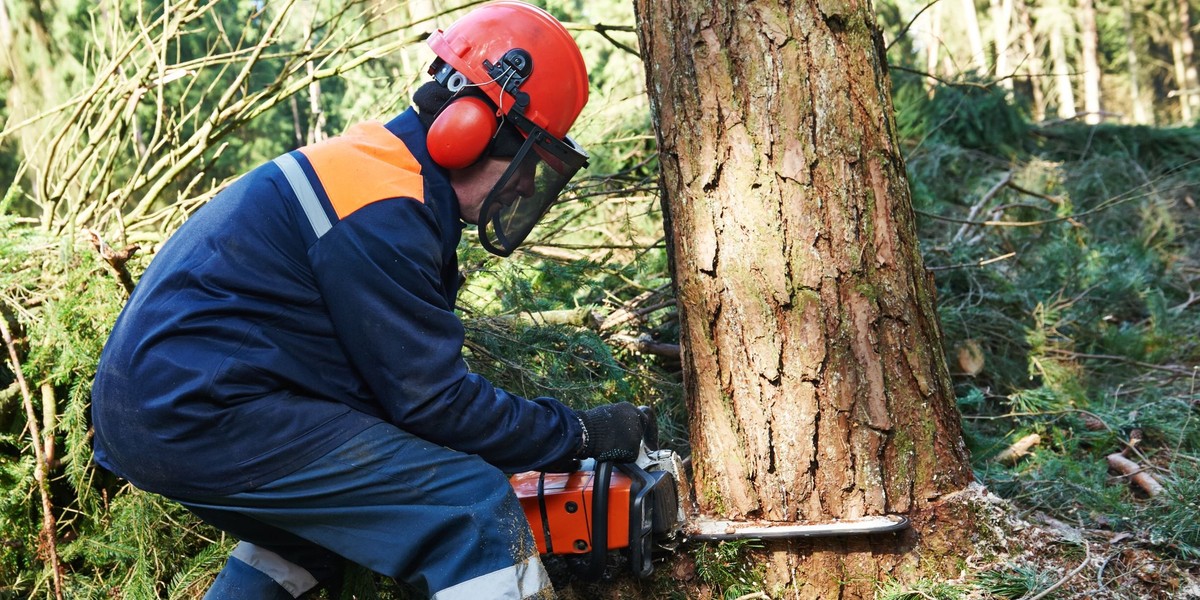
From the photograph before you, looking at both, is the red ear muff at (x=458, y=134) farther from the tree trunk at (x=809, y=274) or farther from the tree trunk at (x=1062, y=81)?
the tree trunk at (x=1062, y=81)

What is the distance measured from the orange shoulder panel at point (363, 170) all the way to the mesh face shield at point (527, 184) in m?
0.24

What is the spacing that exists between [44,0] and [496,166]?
10.6 metres

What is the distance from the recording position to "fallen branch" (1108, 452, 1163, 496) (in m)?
3.00

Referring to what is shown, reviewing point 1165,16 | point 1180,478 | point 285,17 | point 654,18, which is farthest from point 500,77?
point 1165,16

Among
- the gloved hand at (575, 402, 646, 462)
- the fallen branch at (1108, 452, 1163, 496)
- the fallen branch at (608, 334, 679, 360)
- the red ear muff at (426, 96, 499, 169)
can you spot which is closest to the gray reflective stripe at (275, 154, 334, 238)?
the red ear muff at (426, 96, 499, 169)

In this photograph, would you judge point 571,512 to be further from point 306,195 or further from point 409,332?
point 306,195

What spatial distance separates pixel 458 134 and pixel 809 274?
955 mm

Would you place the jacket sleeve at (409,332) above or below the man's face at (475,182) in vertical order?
below

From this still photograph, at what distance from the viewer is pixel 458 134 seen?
2045 millimetres

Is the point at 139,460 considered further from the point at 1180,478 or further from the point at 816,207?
the point at 1180,478

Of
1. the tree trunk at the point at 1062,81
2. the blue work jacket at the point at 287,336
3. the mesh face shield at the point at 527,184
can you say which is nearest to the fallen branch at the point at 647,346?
the mesh face shield at the point at 527,184

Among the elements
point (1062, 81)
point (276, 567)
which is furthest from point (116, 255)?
point (1062, 81)

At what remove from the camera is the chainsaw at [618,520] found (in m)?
2.18

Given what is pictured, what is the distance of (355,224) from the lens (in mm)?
1853
